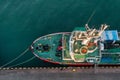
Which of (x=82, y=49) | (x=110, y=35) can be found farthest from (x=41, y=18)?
(x=110, y=35)

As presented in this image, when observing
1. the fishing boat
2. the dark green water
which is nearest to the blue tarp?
the fishing boat

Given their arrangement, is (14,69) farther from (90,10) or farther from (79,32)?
(90,10)

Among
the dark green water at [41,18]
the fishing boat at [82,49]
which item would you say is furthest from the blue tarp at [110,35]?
the dark green water at [41,18]

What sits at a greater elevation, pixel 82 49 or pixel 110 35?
pixel 110 35

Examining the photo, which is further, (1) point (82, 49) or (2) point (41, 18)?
(2) point (41, 18)

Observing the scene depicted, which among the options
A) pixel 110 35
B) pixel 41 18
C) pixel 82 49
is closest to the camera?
pixel 82 49

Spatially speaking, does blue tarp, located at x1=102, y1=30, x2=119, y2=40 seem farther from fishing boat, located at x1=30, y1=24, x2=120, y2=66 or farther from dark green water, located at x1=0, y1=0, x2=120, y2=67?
dark green water, located at x1=0, y1=0, x2=120, y2=67

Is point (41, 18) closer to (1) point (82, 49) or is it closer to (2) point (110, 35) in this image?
(1) point (82, 49)
